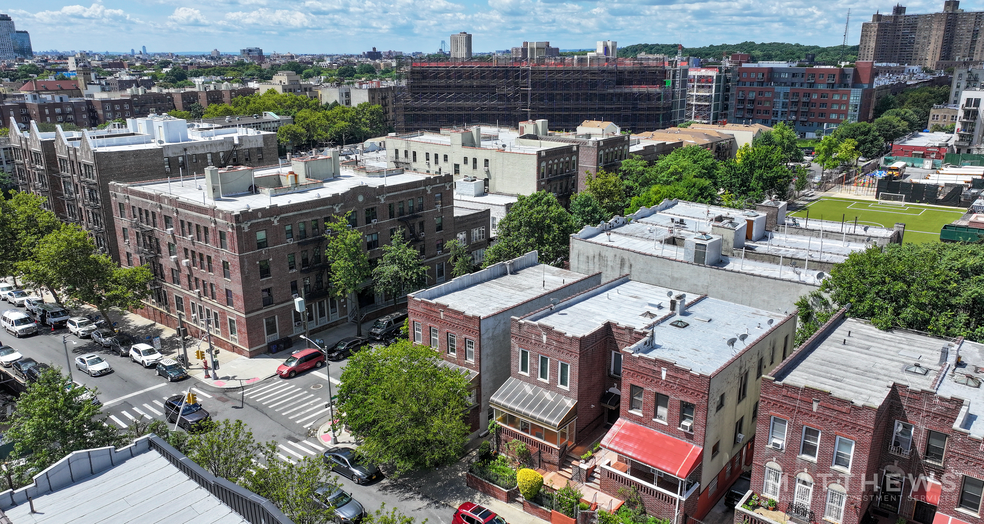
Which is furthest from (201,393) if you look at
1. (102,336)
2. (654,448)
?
(654,448)

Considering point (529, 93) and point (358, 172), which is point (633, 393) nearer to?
point (358, 172)

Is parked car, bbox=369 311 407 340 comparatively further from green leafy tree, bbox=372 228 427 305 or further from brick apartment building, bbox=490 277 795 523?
brick apartment building, bbox=490 277 795 523

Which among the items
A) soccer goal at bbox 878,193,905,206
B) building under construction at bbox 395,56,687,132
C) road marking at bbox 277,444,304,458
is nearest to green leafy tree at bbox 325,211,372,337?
road marking at bbox 277,444,304,458

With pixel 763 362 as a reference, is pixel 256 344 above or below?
below

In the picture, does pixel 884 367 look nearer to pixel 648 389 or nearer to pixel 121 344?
pixel 648 389

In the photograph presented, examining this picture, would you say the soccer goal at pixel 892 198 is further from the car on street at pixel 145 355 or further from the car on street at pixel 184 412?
the car on street at pixel 145 355

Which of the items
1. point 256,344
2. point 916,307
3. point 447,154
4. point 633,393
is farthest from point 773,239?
point 447,154
